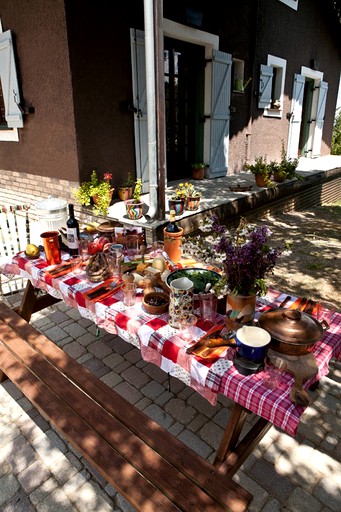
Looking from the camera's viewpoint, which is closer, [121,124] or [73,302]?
[73,302]

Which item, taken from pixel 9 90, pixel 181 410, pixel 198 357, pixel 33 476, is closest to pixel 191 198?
pixel 181 410

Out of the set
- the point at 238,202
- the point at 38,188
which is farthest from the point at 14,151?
the point at 238,202

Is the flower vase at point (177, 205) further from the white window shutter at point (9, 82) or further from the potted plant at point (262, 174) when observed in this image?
the white window shutter at point (9, 82)

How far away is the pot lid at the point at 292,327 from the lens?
1448mm

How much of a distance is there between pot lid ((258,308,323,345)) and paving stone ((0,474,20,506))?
1.66 meters

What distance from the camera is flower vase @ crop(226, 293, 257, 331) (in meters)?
1.70

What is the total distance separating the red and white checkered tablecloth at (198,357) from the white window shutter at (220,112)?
6.08 metres

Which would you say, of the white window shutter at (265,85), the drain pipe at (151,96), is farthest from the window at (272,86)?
the drain pipe at (151,96)

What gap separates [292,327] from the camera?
1.48 metres

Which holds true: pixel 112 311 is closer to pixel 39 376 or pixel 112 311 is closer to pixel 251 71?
pixel 39 376

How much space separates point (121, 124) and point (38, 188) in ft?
6.65

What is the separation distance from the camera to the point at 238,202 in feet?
19.9

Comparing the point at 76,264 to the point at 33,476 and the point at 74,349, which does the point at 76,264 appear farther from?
the point at 33,476

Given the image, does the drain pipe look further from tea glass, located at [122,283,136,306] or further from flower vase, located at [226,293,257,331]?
flower vase, located at [226,293,257,331]
